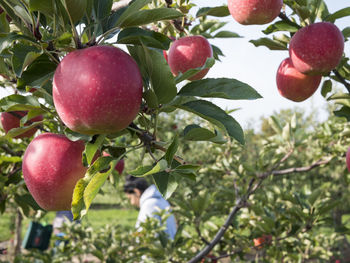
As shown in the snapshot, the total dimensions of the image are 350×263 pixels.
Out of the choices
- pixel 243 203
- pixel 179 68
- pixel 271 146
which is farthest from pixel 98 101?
pixel 271 146

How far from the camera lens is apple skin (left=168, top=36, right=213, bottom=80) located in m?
1.30

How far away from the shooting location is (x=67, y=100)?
0.65m

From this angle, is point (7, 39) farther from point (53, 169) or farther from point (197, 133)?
point (197, 133)

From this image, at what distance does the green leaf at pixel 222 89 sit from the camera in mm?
714

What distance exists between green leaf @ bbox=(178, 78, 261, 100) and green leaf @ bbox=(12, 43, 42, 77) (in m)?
0.29

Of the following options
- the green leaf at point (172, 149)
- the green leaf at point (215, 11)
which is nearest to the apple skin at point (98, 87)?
the green leaf at point (172, 149)

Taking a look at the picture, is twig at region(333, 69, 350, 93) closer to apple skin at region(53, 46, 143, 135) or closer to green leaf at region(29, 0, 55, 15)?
apple skin at region(53, 46, 143, 135)

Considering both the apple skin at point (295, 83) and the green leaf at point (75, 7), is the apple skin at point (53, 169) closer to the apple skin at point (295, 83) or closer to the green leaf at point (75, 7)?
the green leaf at point (75, 7)

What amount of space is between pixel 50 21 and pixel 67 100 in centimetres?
26

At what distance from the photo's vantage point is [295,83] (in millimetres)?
1482

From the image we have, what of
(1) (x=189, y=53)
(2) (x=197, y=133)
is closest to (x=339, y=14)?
(1) (x=189, y=53)

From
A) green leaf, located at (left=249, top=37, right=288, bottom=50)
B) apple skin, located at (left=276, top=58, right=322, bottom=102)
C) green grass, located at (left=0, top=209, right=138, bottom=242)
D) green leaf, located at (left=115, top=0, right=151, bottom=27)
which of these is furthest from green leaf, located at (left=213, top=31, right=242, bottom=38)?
green grass, located at (left=0, top=209, right=138, bottom=242)

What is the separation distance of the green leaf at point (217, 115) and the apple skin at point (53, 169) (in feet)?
0.88

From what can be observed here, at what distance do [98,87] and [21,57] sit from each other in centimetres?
17
